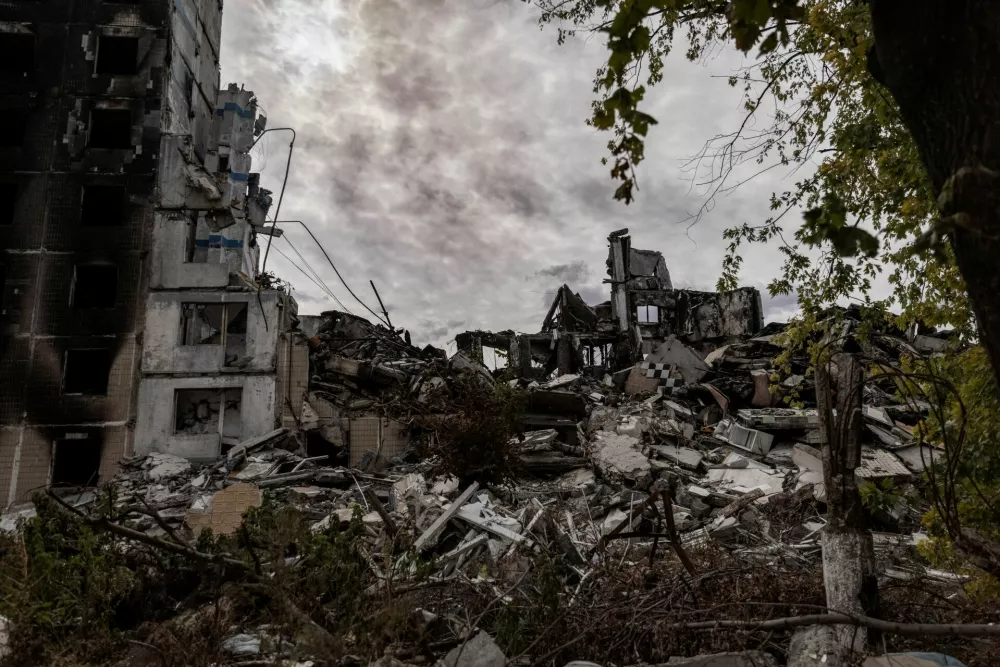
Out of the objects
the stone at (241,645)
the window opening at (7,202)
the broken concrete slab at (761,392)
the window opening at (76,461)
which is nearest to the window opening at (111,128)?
the window opening at (7,202)

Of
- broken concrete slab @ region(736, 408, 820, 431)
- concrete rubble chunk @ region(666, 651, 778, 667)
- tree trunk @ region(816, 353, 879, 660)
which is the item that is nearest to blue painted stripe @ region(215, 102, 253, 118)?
broken concrete slab @ region(736, 408, 820, 431)

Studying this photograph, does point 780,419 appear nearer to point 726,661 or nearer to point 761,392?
point 761,392

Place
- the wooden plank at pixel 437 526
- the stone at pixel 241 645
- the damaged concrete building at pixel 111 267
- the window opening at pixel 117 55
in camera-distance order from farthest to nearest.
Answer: the window opening at pixel 117 55
the damaged concrete building at pixel 111 267
the wooden plank at pixel 437 526
the stone at pixel 241 645

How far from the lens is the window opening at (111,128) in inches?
811

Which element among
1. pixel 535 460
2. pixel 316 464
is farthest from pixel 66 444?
pixel 535 460

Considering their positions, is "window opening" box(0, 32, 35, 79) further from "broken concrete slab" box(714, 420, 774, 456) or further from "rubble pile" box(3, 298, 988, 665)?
"broken concrete slab" box(714, 420, 774, 456)

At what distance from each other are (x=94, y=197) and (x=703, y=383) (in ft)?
70.1

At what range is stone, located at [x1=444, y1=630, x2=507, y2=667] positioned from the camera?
4.27 m

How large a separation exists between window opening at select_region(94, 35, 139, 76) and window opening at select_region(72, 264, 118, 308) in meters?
6.88

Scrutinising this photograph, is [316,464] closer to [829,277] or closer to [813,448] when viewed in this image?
[813,448]

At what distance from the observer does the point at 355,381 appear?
66.4ft

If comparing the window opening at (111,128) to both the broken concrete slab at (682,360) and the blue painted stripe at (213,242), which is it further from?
the broken concrete slab at (682,360)

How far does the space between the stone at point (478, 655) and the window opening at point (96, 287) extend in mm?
19930

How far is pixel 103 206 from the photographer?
69.7 ft
